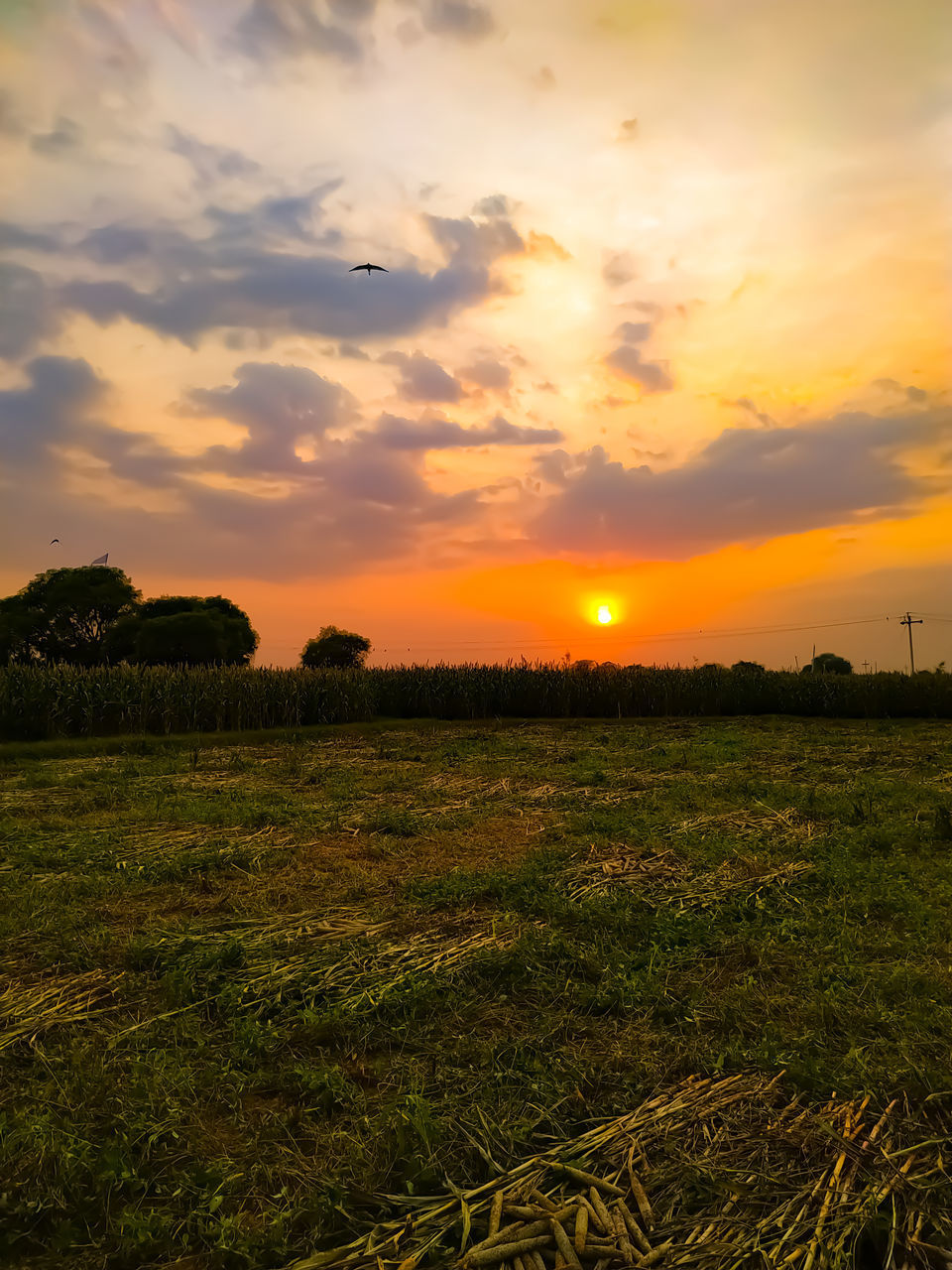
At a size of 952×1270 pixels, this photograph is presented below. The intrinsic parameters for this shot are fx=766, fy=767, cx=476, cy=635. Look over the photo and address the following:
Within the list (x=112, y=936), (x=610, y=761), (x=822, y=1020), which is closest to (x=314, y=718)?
(x=610, y=761)

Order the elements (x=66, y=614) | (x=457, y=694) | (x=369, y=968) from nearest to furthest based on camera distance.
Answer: (x=369, y=968) < (x=457, y=694) < (x=66, y=614)

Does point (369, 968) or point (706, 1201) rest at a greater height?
point (369, 968)

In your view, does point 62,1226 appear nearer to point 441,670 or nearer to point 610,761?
point 610,761

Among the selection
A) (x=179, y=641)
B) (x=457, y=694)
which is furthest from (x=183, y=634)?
(x=457, y=694)

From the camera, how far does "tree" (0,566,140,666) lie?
173 feet

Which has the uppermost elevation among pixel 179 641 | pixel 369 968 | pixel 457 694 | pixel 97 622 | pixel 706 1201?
pixel 97 622

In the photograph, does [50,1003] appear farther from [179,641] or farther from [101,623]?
[101,623]

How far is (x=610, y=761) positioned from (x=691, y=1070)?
12.2 meters

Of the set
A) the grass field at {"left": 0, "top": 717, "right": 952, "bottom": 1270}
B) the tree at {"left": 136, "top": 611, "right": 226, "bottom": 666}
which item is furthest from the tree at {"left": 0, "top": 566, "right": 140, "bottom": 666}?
the grass field at {"left": 0, "top": 717, "right": 952, "bottom": 1270}

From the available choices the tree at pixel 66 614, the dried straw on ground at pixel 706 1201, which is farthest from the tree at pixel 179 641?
the dried straw on ground at pixel 706 1201

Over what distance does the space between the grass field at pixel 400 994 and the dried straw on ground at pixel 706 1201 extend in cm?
9

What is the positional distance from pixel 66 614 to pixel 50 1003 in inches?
2166

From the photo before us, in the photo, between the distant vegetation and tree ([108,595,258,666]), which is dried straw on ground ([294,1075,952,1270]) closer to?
tree ([108,595,258,666])

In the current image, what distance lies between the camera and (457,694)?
28906mm
